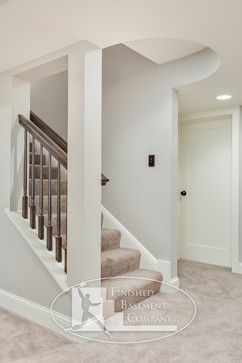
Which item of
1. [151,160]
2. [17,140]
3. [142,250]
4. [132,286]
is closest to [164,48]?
[151,160]

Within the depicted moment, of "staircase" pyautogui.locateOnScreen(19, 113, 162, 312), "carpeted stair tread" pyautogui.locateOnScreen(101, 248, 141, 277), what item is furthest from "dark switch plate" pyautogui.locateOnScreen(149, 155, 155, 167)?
"carpeted stair tread" pyautogui.locateOnScreen(101, 248, 141, 277)

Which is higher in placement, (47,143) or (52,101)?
(52,101)

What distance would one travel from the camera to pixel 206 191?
4055mm

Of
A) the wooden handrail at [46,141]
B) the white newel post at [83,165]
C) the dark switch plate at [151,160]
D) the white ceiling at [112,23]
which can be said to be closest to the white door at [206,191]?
the dark switch plate at [151,160]

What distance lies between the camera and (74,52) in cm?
215

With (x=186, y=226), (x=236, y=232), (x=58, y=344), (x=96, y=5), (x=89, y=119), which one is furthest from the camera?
(x=186, y=226)

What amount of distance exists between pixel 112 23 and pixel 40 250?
1676mm

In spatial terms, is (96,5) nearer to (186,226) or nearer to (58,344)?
(58,344)

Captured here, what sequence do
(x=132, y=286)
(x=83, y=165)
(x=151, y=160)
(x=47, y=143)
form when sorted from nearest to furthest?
(x=83, y=165)
(x=47, y=143)
(x=132, y=286)
(x=151, y=160)

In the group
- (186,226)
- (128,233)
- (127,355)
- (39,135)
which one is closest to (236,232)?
(186,226)

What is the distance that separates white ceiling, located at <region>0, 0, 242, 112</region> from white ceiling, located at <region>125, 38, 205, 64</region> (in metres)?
0.43

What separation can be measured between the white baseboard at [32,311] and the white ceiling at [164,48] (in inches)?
87.1

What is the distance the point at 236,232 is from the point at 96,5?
2.95 m

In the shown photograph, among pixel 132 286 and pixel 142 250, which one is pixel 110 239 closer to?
pixel 142 250
